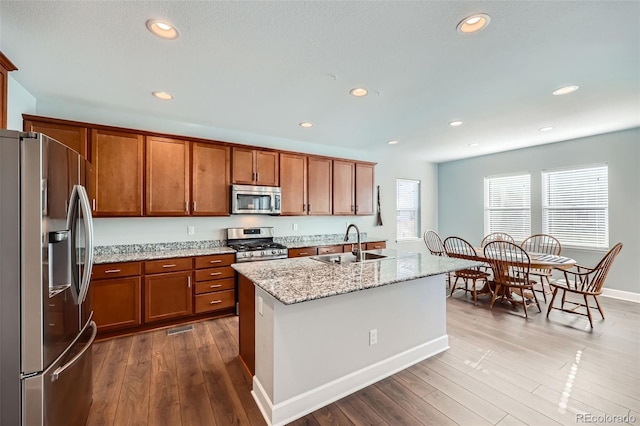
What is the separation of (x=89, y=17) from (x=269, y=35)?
112 centimetres

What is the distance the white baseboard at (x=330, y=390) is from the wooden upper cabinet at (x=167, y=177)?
2.37 m

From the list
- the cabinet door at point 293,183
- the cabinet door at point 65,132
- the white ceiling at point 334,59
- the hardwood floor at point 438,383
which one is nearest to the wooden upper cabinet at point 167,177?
the white ceiling at point 334,59

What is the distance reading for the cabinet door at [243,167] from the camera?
12.6ft

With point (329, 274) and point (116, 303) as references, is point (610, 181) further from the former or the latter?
point (116, 303)

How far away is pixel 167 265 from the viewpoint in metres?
3.18

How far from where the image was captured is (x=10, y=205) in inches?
46.0

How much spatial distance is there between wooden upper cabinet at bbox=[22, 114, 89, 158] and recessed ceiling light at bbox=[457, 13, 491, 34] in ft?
12.2

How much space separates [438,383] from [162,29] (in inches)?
130

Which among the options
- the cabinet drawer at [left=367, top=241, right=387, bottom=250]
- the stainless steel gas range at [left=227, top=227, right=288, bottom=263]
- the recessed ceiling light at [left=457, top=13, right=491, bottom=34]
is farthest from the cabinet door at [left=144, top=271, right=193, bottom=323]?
the recessed ceiling light at [left=457, top=13, right=491, bottom=34]

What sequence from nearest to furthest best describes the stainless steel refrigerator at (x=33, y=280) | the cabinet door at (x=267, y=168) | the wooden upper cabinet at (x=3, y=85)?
the stainless steel refrigerator at (x=33, y=280)
the wooden upper cabinet at (x=3, y=85)
the cabinet door at (x=267, y=168)

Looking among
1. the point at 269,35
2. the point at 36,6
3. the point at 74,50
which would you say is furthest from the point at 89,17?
the point at 269,35

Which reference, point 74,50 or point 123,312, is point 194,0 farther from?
point 123,312

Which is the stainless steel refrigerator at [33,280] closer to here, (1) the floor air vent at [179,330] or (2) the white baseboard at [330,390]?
(2) the white baseboard at [330,390]

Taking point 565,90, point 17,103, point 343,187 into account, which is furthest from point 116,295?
point 565,90
